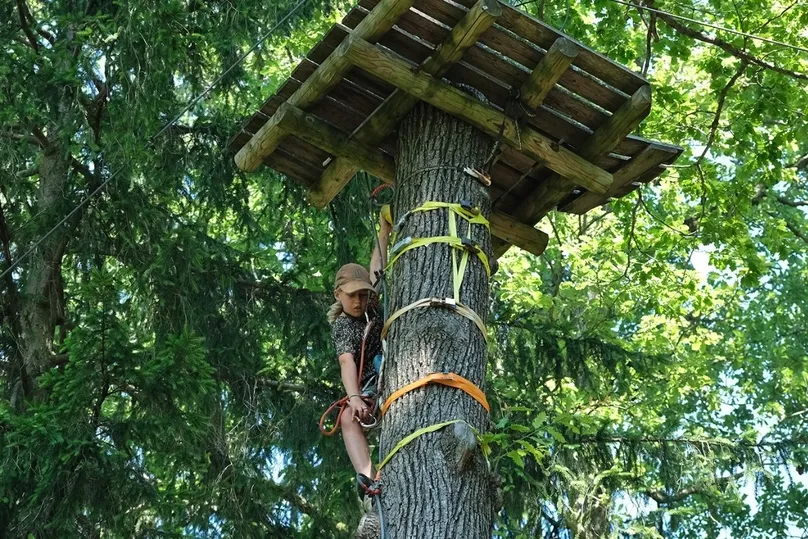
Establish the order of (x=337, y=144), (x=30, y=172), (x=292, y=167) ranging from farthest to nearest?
1. (x=30, y=172)
2. (x=292, y=167)
3. (x=337, y=144)

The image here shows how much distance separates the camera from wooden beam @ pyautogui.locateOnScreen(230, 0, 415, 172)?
4.61m

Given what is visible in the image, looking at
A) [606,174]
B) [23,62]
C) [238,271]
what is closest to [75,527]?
[238,271]

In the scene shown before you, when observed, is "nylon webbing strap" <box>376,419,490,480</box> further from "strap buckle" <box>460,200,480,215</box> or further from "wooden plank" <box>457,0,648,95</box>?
"wooden plank" <box>457,0,648,95</box>

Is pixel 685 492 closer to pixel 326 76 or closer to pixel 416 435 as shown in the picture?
pixel 326 76

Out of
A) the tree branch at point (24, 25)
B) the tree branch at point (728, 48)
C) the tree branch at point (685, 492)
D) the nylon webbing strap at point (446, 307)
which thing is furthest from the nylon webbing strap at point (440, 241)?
the tree branch at point (685, 492)

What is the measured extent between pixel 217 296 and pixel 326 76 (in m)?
4.76

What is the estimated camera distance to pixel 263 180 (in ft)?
33.3

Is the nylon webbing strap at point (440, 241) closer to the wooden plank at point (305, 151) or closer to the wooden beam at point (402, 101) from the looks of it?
the wooden beam at point (402, 101)

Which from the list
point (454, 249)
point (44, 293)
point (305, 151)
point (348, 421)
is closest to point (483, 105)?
point (454, 249)

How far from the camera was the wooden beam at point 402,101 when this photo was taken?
4547 mm

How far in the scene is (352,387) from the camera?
16.7ft

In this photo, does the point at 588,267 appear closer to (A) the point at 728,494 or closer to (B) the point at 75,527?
(A) the point at 728,494

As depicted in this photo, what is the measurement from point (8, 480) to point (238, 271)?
3045 mm

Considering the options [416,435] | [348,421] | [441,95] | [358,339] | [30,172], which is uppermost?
[30,172]
